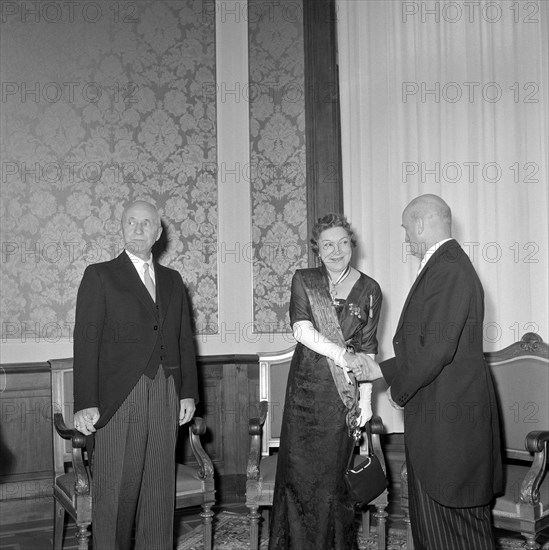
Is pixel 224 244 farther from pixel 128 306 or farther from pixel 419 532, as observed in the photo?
pixel 419 532

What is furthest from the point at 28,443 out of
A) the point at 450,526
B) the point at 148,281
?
the point at 450,526

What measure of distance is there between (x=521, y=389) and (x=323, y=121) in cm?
231

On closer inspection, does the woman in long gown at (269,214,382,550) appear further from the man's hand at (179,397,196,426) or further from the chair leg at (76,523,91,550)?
the chair leg at (76,523,91,550)

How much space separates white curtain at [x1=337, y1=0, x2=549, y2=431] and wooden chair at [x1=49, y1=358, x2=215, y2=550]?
1539 millimetres

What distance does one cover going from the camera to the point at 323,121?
195 inches

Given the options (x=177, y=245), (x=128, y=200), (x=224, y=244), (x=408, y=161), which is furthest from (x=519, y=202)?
(x=128, y=200)

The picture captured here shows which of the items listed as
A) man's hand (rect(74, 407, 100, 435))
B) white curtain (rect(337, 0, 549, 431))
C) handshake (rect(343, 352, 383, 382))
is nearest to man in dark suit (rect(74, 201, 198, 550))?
man's hand (rect(74, 407, 100, 435))

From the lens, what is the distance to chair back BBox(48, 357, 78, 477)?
3.89 m

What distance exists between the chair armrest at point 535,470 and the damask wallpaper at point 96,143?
7.64 ft

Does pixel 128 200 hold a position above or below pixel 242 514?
above

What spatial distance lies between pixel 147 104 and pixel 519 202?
107 inches

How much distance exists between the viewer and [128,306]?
3346 millimetres

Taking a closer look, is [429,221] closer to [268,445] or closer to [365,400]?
[365,400]

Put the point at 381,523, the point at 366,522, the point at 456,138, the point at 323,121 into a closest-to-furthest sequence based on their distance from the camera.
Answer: the point at 381,523
the point at 366,522
the point at 456,138
the point at 323,121
